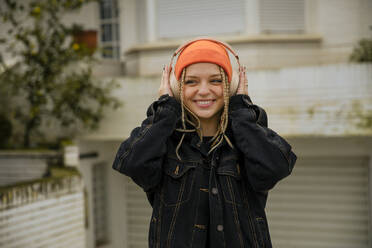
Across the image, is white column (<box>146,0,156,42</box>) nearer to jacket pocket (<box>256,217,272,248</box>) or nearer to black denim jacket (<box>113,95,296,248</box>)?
black denim jacket (<box>113,95,296,248</box>)

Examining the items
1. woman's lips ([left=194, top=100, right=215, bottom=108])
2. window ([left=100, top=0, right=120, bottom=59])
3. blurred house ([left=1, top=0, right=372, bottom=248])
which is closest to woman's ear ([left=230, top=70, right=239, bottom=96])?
woman's lips ([left=194, top=100, right=215, bottom=108])

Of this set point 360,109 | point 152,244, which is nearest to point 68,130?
point 360,109

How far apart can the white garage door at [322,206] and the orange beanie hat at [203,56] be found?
5.75 m

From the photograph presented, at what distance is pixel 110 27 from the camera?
9234 millimetres

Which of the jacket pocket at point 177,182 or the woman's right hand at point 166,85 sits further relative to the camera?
the woman's right hand at point 166,85

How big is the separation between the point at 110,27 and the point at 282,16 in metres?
4.13

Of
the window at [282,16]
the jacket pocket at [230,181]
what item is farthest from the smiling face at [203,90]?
the window at [282,16]

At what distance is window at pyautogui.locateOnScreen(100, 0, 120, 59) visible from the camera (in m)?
9.13

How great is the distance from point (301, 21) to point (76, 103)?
14.9 ft

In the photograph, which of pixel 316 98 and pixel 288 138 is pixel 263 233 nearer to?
pixel 316 98

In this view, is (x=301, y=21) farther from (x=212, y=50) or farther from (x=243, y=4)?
(x=212, y=50)

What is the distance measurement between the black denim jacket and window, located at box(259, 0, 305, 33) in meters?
5.71

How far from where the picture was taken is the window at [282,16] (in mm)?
7258

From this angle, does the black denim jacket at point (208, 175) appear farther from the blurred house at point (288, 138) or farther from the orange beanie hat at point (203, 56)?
the blurred house at point (288, 138)
